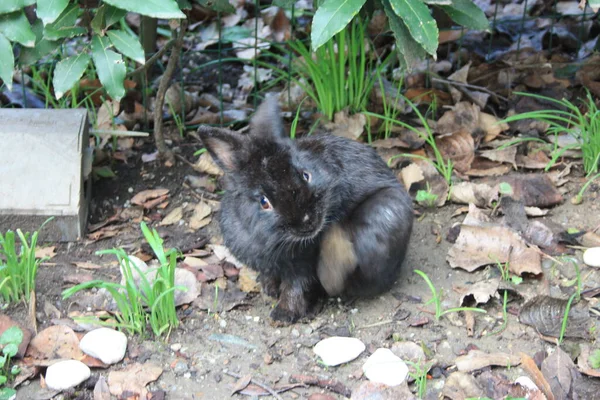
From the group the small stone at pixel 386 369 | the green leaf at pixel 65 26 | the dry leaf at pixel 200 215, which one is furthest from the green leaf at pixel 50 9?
the small stone at pixel 386 369

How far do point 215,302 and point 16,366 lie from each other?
2.94ft

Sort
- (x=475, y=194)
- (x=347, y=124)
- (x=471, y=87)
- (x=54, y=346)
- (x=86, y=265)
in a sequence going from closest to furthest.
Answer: (x=54, y=346), (x=86, y=265), (x=475, y=194), (x=347, y=124), (x=471, y=87)

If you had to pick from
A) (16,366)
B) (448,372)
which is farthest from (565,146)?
(16,366)

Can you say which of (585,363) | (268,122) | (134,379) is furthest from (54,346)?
(585,363)

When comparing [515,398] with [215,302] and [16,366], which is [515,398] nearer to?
[215,302]

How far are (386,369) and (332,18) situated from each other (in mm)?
1489

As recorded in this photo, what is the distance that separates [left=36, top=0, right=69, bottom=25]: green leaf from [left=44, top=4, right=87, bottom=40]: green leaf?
10.5 inches

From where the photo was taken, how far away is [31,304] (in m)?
3.62

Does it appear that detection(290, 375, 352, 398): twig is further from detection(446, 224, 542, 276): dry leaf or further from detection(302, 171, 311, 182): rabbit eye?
detection(446, 224, 542, 276): dry leaf

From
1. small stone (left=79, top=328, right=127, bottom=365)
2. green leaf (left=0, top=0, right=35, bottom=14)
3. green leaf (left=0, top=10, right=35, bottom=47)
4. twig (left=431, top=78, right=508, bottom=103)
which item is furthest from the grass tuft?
twig (left=431, top=78, right=508, bottom=103)

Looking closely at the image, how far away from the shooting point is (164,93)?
4.69 meters

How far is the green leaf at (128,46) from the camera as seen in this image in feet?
12.3

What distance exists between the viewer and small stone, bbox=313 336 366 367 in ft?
10.9

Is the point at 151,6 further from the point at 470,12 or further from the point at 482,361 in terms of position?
the point at 482,361
